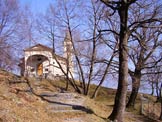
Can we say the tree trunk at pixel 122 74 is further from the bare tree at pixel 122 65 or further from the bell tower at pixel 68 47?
the bell tower at pixel 68 47

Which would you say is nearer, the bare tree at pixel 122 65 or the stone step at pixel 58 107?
the stone step at pixel 58 107

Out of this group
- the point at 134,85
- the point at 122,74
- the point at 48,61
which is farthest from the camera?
the point at 48,61

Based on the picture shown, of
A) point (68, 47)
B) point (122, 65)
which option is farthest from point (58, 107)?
point (68, 47)

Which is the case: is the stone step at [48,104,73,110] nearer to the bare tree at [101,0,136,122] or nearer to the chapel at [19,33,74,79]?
the bare tree at [101,0,136,122]

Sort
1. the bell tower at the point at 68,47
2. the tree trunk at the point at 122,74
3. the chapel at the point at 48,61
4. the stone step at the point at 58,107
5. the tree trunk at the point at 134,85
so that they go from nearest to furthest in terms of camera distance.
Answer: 1. the stone step at the point at 58,107
2. the tree trunk at the point at 122,74
3. the tree trunk at the point at 134,85
4. the bell tower at the point at 68,47
5. the chapel at the point at 48,61

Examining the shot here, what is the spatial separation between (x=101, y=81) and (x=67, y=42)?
4.69m

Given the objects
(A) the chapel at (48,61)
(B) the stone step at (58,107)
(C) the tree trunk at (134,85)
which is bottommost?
(B) the stone step at (58,107)

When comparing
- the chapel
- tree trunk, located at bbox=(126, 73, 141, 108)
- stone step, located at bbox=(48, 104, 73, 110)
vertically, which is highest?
the chapel

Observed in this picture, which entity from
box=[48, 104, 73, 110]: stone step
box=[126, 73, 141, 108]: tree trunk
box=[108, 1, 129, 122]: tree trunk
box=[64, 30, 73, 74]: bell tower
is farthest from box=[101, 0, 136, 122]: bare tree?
box=[64, 30, 73, 74]: bell tower

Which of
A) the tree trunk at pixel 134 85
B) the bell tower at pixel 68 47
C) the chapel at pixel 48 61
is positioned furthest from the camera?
the chapel at pixel 48 61

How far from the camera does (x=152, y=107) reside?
29312 mm

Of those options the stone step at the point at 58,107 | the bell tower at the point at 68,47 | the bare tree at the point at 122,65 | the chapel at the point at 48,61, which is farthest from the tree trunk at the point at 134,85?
the stone step at the point at 58,107

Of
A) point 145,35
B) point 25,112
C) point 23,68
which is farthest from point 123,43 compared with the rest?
point 23,68

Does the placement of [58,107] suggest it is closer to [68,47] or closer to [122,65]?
[122,65]
